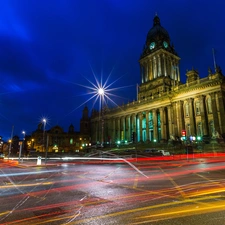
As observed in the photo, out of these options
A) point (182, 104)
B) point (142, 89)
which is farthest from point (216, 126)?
point (142, 89)

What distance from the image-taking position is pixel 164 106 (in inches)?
2302

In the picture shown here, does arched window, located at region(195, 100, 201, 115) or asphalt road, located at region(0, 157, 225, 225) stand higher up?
arched window, located at region(195, 100, 201, 115)

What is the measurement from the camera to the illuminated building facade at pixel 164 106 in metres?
46.2

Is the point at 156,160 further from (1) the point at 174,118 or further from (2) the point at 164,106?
(2) the point at 164,106

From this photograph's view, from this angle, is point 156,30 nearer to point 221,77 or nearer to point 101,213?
point 221,77

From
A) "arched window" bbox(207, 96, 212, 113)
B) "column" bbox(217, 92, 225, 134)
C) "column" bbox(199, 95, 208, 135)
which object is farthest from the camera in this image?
"arched window" bbox(207, 96, 212, 113)

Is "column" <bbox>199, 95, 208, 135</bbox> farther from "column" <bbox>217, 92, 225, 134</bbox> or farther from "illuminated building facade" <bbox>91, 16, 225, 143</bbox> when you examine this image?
"column" <bbox>217, 92, 225, 134</bbox>

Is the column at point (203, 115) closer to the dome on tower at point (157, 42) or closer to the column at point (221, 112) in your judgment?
the column at point (221, 112)

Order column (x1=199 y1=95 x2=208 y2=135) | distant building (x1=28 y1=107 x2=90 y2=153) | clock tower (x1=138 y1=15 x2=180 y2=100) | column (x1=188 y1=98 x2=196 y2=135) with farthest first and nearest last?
distant building (x1=28 y1=107 x2=90 y2=153), clock tower (x1=138 y1=15 x2=180 y2=100), column (x1=188 y1=98 x2=196 y2=135), column (x1=199 y1=95 x2=208 y2=135)

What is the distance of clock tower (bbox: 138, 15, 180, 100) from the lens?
69.2 m

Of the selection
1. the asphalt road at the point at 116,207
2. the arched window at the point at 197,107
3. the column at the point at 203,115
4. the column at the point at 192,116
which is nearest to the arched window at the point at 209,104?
the column at the point at 203,115

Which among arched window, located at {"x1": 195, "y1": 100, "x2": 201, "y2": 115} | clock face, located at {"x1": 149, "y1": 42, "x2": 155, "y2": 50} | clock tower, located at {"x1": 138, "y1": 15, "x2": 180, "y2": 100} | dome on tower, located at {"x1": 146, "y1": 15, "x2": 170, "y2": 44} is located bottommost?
arched window, located at {"x1": 195, "y1": 100, "x2": 201, "y2": 115}

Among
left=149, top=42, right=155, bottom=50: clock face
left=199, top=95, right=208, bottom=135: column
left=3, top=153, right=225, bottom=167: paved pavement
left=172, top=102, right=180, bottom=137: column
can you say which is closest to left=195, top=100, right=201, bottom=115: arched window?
left=199, top=95, right=208, bottom=135: column

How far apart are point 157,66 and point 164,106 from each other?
22.2m
